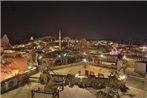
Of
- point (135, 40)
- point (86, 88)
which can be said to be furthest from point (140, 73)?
point (135, 40)

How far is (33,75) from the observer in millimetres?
13688

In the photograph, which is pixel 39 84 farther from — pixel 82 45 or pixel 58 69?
pixel 82 45

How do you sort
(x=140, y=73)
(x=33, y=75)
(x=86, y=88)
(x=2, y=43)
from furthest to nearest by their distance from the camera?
(x=2, y=43), (x=33, y=75), (x=140, y=73), (x=86, y=88)

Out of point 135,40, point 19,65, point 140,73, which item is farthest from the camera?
point 135,40

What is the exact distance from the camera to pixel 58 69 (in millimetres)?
15477

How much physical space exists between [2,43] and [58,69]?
34472 millimetres

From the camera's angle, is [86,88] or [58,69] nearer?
[86,88]

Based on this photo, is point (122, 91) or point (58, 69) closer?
point (122, 91)

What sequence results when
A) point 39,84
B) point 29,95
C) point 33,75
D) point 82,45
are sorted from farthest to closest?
point 82,45, point 33,75, point 39,84, point 29,95

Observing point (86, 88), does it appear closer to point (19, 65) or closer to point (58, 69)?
point (58, 69)

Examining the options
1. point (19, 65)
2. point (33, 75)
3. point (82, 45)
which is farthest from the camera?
point (82, 45)

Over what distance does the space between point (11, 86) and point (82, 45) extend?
144 ft

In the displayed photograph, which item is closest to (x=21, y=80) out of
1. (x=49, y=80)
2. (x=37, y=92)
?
(x=49, y=80)

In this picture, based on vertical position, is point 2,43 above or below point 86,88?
above
